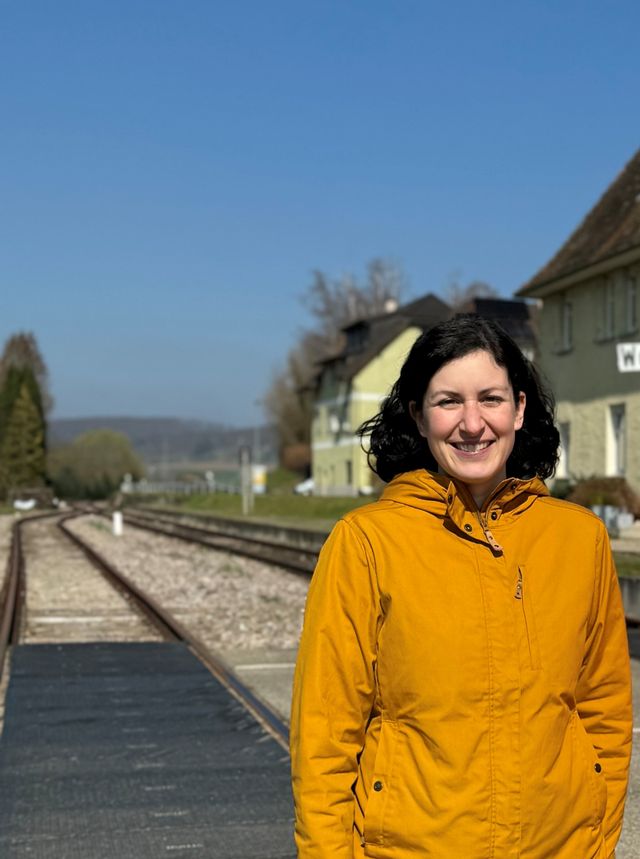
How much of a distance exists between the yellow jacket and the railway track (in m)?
4.71

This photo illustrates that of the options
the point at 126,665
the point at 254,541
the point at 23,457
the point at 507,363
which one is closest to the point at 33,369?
the point at 23,457

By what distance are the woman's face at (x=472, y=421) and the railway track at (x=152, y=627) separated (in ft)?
15.5

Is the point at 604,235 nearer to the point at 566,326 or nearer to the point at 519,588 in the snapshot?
the point at 566,326

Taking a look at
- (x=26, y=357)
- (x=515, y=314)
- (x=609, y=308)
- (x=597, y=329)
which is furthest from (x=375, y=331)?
Answer: (x=26, y=357)

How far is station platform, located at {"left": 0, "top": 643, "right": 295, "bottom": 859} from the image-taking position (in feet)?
17.1

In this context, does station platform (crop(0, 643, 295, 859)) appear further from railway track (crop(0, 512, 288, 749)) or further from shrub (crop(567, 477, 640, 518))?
shrub (crop(567, 477, 640, 518))

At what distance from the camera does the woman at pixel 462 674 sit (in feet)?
7.67

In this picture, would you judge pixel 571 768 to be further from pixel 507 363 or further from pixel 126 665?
pixel 126 665

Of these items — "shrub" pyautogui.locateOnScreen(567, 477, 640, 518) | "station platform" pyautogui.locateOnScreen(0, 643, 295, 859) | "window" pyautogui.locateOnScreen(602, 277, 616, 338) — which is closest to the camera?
"station platform" pyautogui.locateOnScreen(0, 643, 295, 859)

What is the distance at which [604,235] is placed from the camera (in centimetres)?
3002

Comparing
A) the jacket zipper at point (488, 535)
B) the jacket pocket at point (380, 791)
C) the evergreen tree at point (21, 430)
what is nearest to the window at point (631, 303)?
the jacket zipper at point (488, 535)

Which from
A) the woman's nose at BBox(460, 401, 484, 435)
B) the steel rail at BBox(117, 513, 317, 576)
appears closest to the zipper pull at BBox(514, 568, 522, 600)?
the woman's nose at BBox(460, 401, 484, 435)

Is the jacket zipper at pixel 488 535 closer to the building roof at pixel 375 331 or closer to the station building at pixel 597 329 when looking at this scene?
the station building at pixel 597 329

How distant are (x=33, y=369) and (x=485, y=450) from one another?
439ft
